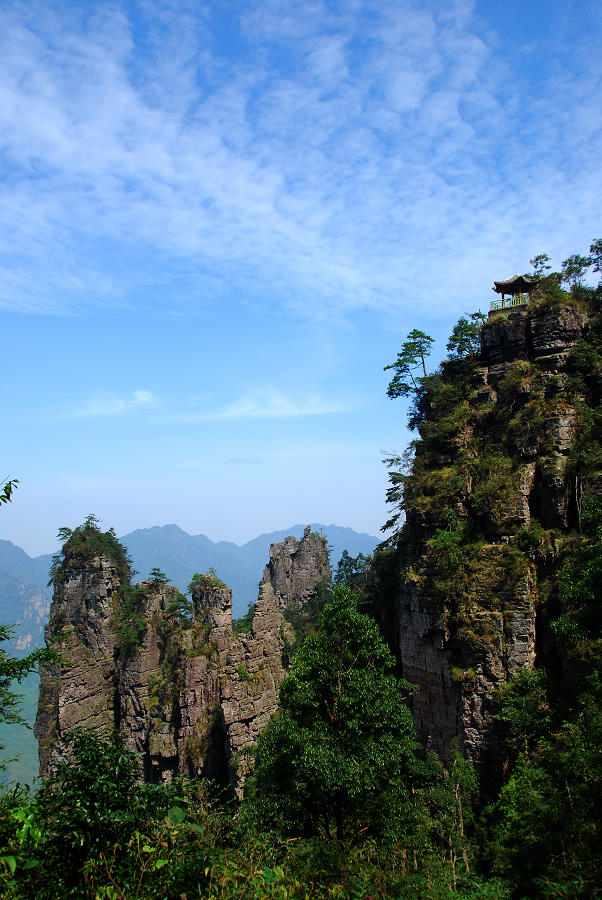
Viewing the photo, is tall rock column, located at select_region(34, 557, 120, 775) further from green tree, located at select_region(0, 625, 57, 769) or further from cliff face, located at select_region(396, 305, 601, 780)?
green tree, located at select_region(0, 625, 57, 769)

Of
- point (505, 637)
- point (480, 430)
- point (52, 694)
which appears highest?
point (480, 430)

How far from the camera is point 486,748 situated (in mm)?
25438

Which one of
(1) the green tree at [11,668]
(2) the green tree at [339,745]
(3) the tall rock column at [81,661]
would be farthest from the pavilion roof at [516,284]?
(3) the tall rock column at [81,661]

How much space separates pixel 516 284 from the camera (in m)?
36.8

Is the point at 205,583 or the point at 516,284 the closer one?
the point at 516,284

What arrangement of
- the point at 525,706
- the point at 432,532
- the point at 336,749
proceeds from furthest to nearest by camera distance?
the point at 432,532 → the point at 525,706 → the point at 336,749

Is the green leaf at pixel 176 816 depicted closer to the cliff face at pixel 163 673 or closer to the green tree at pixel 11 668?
the green tree at pixel 11 668

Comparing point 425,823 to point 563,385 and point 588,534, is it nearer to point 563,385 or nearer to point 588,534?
point 588,534

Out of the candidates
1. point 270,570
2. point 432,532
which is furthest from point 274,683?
point 270,570

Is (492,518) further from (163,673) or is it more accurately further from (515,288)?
(163,673)

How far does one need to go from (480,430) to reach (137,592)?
37.0 metres

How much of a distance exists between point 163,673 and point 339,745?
33.6m

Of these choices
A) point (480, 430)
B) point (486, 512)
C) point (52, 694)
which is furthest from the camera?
point (52, 694)

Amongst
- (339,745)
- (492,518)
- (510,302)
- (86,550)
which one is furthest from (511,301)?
(86,550)
